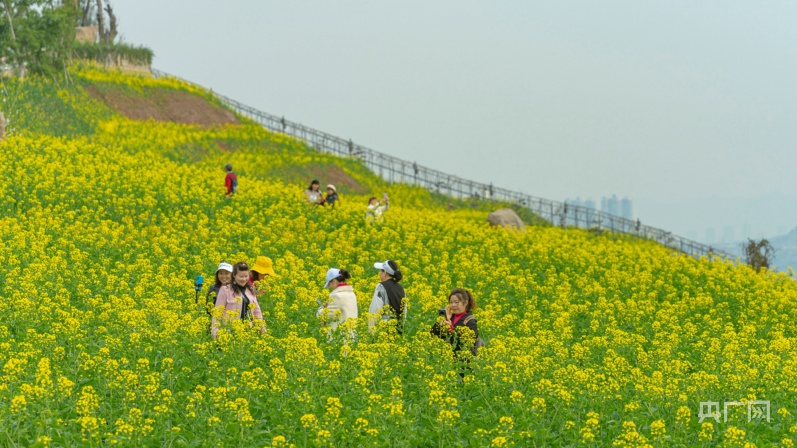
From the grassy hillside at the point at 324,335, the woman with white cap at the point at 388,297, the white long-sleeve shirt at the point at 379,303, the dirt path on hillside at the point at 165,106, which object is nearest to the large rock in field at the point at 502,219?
the grassy hillside at the point at 324,335

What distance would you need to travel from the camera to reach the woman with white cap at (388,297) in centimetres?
1323

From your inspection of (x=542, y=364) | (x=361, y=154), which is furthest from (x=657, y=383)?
(x=361, y=154)

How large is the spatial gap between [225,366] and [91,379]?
1.77 m

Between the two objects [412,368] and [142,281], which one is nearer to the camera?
[412,368]

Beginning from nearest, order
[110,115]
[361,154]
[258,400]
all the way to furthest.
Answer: [258,400] < [110,115] < [361,154]

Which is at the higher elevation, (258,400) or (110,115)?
(110,115)

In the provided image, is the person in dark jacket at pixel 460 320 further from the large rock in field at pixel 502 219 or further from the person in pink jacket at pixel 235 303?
the large rock in field at pixel 502 219

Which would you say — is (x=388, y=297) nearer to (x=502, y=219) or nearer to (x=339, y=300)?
(x=339, y=300)

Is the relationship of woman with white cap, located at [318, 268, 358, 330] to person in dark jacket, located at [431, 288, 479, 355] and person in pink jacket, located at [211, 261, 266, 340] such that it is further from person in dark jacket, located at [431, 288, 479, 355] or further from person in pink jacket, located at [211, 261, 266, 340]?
person in dark jacket, located at [431, 288, 479, 355]

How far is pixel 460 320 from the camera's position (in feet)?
38.3

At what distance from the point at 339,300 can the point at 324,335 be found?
985mm

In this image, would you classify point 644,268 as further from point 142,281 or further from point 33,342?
point 33,342

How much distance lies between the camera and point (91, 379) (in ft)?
38.1

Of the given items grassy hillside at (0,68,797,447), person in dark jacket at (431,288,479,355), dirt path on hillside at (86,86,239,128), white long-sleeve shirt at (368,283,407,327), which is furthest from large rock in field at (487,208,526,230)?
person in dark jacket at (431,288,479,355)
